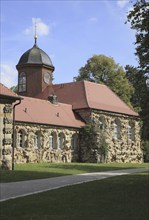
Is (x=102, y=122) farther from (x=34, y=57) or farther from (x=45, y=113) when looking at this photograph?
(x=34, y=57)

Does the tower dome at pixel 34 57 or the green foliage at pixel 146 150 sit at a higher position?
the tower dome at pixel 34 57

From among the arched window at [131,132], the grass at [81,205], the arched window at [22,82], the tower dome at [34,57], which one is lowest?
the grass at [81,205]

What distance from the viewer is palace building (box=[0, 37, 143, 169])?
115 ft

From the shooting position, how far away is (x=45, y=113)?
3772 centimetres

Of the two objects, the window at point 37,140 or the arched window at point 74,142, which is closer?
the window at point 37,140

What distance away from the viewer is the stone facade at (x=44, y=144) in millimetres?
34062

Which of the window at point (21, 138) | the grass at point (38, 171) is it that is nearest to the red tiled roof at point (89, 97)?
the window at point (21, 138)

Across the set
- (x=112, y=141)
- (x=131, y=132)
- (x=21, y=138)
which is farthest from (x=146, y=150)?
(x=21, y=138)

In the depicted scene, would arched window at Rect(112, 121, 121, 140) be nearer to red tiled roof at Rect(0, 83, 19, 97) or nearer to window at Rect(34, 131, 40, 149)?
window at Rect(34, 131, 40, 149)

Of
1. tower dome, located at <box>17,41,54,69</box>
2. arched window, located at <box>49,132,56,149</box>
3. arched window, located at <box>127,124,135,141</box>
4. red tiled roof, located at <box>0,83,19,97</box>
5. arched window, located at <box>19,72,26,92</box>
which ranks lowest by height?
arched window, located at <box>49,132,56,149</box>

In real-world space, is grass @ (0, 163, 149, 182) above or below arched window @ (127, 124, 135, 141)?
below

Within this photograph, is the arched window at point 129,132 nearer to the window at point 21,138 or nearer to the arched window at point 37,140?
the arched window at point 37,140

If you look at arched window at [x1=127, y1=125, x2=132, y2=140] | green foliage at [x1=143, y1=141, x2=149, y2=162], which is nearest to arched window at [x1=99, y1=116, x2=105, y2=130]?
arched window at [x1=127, y1=125, x2=132, y2=140]

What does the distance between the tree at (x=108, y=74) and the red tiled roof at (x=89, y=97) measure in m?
6.15
